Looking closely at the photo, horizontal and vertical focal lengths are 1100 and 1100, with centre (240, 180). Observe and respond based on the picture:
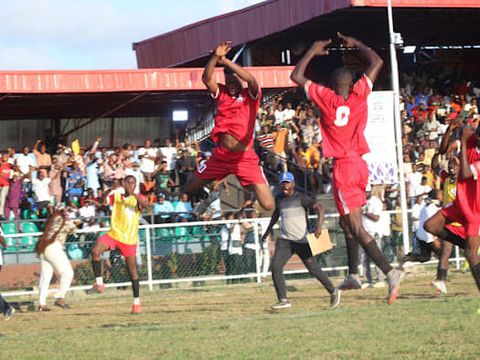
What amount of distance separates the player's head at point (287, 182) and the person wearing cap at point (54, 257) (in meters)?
4.61

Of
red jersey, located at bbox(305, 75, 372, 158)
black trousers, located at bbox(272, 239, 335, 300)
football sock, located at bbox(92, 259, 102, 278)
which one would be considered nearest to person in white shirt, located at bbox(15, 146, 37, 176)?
football sock, located at bbox(92, 259, 102, 278)

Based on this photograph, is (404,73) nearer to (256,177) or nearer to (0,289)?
(0,289)

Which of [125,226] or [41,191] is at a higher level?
[41,191]

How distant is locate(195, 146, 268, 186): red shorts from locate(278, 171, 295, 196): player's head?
9.97ft

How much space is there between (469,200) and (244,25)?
2323 centimetres

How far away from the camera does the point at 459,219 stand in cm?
1334

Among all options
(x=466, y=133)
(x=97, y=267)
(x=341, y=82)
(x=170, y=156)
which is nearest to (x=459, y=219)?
(x=466, y=133)

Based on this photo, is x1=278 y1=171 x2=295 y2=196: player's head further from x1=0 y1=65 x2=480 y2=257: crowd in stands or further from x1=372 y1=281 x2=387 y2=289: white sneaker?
x1=0 y1=65 x2=480 y2=257: crowd in stands

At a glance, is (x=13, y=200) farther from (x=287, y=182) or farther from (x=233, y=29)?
(x=233, y=29)

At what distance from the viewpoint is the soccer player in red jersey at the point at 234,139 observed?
13.5m

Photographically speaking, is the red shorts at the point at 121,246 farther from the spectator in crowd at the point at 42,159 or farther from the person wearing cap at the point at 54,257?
the spectator in crowd at the point at 42,159

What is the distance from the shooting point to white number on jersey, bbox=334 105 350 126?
41.3 feet

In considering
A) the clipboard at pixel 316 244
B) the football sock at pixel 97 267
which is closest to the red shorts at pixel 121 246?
the football sock at pixel 97 267

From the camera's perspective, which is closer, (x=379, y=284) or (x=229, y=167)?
(x=229, y=167)
